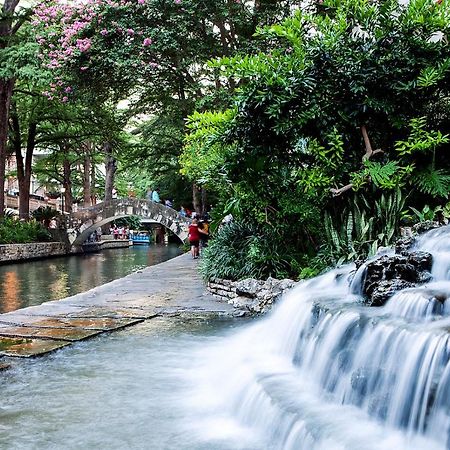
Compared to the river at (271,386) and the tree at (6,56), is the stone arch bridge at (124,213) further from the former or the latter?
the river at (271,386)

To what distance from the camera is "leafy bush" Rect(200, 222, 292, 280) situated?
10.3 meters

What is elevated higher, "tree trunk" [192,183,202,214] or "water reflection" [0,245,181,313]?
"tree trunk" [192,183,202,214]

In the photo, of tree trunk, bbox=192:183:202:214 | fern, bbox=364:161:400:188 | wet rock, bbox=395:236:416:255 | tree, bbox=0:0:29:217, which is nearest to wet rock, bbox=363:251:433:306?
wet rock, bbox=395:236:416:255

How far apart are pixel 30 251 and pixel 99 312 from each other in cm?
1960

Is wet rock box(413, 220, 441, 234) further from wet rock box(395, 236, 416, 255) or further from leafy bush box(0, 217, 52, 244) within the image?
leafy bush box(0, 217, 52, 244)

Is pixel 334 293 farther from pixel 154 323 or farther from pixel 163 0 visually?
pixel 163 0

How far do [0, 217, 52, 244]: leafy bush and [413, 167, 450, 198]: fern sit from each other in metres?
20.4

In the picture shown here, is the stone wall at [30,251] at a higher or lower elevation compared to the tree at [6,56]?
lower

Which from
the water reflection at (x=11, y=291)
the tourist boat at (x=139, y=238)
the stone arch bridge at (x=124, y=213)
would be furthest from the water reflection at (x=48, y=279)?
the tourist boat at (x=139, y=238)

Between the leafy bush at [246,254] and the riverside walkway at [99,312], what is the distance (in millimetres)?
599

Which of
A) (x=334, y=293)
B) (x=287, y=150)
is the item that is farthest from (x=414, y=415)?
(x=287, y=150)

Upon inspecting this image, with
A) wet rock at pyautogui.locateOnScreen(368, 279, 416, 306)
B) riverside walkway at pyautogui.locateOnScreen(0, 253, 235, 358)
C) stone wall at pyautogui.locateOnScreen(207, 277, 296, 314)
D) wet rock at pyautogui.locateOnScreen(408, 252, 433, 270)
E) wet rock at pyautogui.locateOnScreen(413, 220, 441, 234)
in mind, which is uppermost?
wet rock at pyautogui.locateOnScreen(413, 220, 441, 234)

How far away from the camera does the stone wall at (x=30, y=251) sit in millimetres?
24734

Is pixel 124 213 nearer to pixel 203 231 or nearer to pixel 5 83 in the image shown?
pixel 5 83
